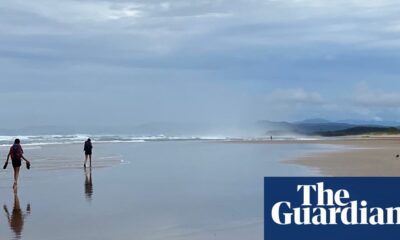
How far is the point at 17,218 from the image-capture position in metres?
15.2

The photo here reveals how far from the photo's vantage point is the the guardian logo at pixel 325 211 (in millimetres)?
10352

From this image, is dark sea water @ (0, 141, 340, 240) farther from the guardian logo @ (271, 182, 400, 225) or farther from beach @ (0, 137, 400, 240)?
the guardian logo @ (271, 182, 400, 225)

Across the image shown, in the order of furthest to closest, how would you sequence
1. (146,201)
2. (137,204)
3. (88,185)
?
(88,185) → (146,201) → (137,204)

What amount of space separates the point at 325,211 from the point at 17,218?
797cm

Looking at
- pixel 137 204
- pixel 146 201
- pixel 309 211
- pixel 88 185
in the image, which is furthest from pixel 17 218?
pixel 309 211

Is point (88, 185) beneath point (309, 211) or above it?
beneath

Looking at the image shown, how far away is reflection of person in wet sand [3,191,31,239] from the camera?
13.6 meters

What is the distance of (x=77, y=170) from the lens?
29906 millimetres

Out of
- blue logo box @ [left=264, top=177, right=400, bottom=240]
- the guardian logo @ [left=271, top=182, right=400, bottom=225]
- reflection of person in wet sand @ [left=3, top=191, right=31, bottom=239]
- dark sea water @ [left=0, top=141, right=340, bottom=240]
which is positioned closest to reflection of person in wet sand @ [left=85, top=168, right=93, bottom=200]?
dark sea water @ [left=0, top=141, right=340, bottom=240]

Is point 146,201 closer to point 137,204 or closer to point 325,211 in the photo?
point 137,204

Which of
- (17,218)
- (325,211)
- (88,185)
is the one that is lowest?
(17,218)

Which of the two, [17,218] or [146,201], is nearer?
[17,218]

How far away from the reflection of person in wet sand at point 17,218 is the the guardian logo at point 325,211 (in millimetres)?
5560

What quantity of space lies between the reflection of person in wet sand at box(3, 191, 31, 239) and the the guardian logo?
556cm
